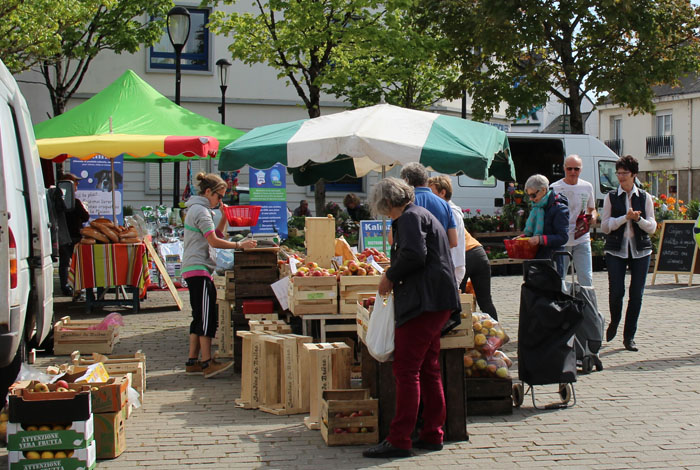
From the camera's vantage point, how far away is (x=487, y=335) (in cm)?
696

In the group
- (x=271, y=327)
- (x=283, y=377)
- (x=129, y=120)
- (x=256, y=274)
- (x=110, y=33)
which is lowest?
(x=283, y=377)

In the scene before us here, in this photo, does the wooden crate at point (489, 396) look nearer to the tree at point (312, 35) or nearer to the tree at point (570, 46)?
the tree at point (312, 35)

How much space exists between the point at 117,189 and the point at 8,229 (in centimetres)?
1214

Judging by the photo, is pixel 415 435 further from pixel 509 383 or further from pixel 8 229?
pixel 8 229

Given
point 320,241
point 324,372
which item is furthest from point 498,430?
point 320,241

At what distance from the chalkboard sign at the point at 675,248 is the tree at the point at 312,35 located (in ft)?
26.8

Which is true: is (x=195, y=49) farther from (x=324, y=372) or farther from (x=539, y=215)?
(x=324, y=372)

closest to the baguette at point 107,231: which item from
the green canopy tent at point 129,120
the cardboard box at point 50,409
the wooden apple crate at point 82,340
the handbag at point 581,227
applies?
the green canopy tent at point 129,120

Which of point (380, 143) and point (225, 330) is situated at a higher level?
point (380, 143)

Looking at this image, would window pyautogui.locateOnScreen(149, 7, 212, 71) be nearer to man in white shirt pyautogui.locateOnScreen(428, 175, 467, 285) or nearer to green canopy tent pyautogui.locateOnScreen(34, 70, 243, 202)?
green canopy tent pyautogui.locateOnScreen(34, 70, 243, 202)

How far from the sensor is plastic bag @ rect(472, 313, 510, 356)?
6.85 m

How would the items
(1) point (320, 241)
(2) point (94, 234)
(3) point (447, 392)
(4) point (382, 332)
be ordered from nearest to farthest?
(4) point (382, 332) → (3) point (447, 392) → (1) point (320, 241) → (2) point (94, 234)

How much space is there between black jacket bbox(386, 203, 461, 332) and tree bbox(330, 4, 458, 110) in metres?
15.5

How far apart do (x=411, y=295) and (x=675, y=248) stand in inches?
474
